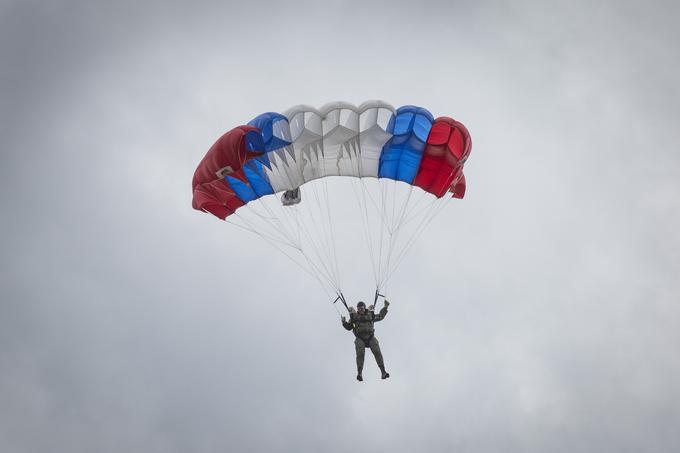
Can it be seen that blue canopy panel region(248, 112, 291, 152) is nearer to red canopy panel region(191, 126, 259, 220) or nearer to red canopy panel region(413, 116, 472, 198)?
red canopy panel region(191, 126, 259, 220)

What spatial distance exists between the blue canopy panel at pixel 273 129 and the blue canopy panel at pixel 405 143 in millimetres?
2749

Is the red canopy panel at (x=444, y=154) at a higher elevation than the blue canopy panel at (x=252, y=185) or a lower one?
higher

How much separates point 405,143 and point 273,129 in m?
3.59

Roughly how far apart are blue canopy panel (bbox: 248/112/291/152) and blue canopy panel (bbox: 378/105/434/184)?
2.75m

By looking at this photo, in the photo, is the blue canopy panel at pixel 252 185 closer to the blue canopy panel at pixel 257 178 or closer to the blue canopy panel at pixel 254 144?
the blue canopy panel at pixel 257 178

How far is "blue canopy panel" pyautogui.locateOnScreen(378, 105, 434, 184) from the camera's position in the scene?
1820 cm

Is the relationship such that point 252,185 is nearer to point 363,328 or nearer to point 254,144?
point 254,144

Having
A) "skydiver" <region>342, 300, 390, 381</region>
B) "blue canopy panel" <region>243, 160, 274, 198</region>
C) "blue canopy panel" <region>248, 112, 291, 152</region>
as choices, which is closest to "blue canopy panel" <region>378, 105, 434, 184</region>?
"blue canopy panel" <region>248, 112, 291, 152</region>

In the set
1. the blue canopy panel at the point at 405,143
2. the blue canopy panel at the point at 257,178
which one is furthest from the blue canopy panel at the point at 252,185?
the blue canopy panel at the point at 405,143

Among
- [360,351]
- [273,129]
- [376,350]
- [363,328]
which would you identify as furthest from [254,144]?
[376,350]

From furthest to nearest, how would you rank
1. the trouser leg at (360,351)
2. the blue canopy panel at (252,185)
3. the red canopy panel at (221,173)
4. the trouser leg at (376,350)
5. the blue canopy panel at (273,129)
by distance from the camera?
1. the blue canopy panel at (252,185)
2. the blue canopy panel at (273,129)
3. the red canopy panel at (221,173)
4. the trouser leg at (376,350)
5. the trouser leg at (360,351)

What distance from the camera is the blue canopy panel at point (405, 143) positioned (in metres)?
18.2

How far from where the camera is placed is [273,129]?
1778 centimetres

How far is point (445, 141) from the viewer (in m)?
18.2
